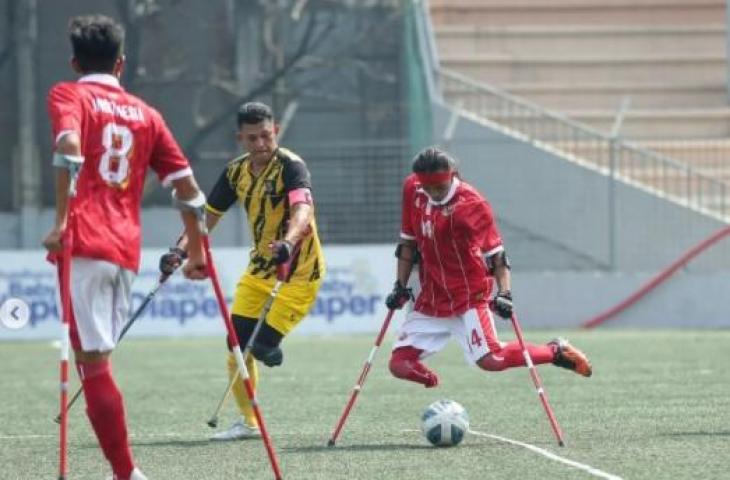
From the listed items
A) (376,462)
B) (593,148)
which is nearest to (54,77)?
(593,148)

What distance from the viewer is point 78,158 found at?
7809mm

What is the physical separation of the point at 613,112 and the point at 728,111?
1.77m

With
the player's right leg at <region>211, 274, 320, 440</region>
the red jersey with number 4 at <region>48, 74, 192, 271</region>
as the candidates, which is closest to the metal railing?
the player's right leg at <region>211, 274, 320, 440</region>

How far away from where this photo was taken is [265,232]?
460 inches

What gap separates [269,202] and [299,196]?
1.19 feet

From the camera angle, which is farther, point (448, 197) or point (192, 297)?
point (192, 297)

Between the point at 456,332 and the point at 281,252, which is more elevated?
the point at 281,252

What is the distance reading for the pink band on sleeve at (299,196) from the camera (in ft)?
37.0


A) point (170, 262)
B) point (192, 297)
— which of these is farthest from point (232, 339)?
point (192, 297)

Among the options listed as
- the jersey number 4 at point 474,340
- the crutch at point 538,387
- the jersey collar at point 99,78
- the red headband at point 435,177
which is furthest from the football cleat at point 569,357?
the jersey collar at point 99,78

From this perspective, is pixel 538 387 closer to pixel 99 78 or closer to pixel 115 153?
pixel 115 153

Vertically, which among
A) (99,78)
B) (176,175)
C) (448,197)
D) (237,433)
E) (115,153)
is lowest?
(237,433)

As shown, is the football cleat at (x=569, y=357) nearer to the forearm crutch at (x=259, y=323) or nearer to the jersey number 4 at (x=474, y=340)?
the jersey number 4 at (x=474, y=340)

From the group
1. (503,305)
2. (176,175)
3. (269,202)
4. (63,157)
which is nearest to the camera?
(63,157)
